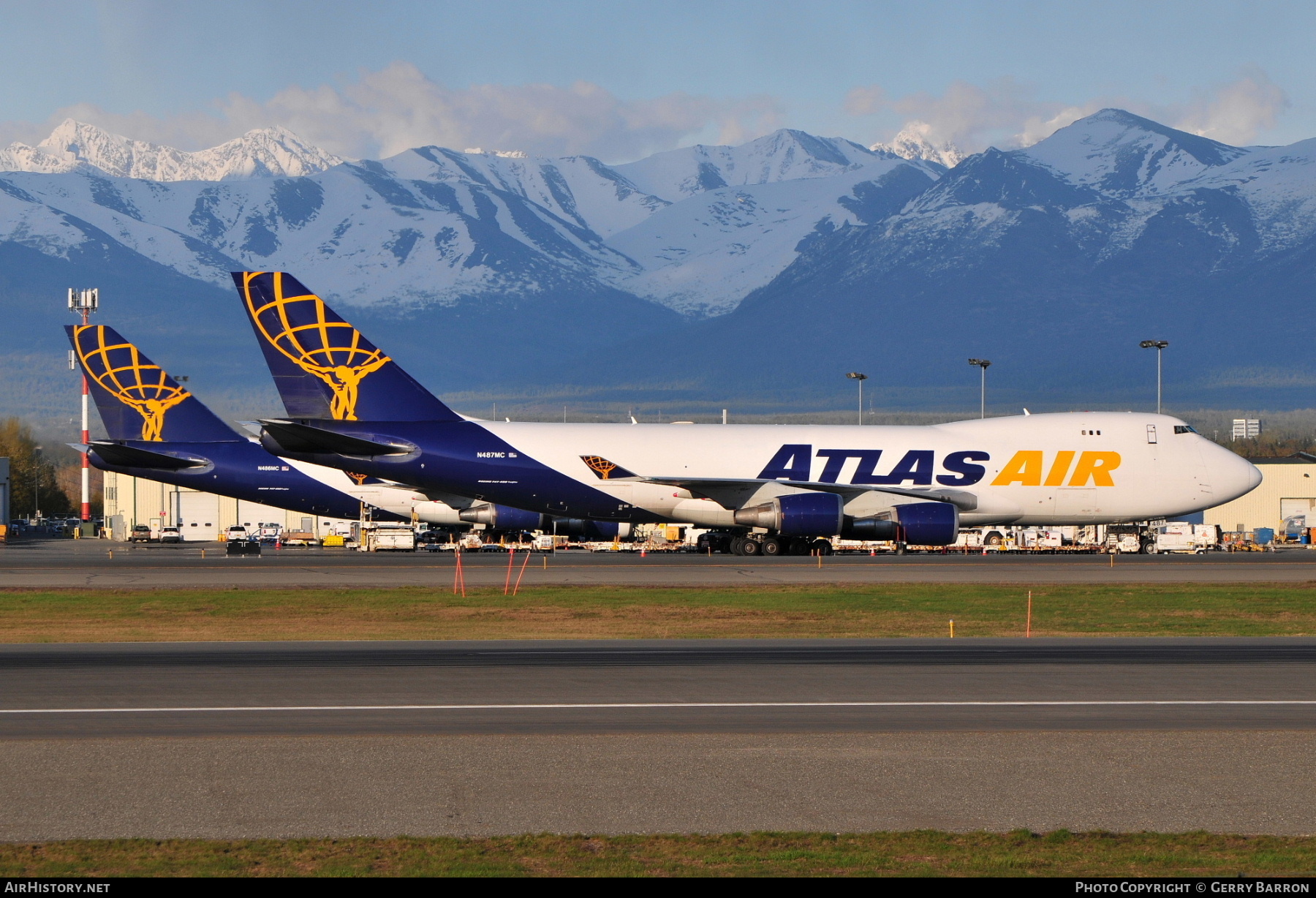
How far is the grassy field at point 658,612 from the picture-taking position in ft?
98.4

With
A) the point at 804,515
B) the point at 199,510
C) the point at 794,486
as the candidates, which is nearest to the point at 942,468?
the point at 794,486

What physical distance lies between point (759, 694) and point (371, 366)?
3792 cm

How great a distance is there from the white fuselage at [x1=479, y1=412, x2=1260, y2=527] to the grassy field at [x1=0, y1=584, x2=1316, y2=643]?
16158 millimetres

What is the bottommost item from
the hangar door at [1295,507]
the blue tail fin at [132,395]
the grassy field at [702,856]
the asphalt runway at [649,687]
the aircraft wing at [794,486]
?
the asphalt runway at [649,687]

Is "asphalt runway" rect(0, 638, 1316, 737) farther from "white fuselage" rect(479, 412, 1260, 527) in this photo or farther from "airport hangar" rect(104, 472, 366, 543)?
"airport hangar" rect(104, 472, 366, 543)

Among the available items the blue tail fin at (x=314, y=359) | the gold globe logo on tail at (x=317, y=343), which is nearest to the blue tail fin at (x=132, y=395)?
the blue tail fin at (x=314, y=359)

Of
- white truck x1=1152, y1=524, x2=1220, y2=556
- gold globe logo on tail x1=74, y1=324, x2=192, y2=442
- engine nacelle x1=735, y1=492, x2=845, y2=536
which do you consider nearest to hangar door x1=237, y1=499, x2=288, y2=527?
gold globe logo on tail x1=74, y1=324, x2=192, y2=442

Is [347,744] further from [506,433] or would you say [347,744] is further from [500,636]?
[506,433]

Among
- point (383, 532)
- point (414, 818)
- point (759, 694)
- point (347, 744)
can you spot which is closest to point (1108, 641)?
point (759, 694)

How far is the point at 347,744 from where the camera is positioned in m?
16.0

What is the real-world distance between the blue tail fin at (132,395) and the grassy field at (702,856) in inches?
2306

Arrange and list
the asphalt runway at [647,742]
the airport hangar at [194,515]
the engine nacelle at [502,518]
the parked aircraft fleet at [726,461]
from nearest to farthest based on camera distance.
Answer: the asphalt runway at [647,742] → the parked aircraft fleet at [726,461] → the engine nacelle at [502,518] → the airport hangar at [194,515]

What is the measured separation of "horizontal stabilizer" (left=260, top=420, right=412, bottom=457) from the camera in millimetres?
52375

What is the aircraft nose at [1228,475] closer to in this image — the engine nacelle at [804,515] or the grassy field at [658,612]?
the engine nacelle at [804,515]
